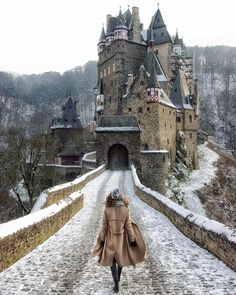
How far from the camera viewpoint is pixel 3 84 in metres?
146

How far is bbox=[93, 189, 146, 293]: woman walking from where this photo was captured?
6.53 metres

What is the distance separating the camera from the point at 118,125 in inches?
1588

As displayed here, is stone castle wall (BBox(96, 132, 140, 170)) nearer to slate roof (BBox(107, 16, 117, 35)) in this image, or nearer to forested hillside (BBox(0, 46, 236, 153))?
slate roof (BBox(107, 16, 117, 35))

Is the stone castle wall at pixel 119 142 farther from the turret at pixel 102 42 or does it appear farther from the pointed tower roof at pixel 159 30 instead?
the turret at pixel 102 42

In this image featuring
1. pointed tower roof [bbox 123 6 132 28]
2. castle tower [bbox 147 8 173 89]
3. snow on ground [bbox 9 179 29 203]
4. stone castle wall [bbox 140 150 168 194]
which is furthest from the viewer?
pointed tower roof [bbox 123 6 132 28]

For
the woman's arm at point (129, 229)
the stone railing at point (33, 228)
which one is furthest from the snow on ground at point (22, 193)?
the woman's arm at point (129, 229)

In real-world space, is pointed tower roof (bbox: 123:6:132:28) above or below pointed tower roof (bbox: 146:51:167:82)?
above

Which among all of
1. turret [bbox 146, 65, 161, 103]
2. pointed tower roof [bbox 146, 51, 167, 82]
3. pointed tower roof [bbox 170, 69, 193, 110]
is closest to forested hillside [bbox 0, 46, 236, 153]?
pointed tower roof [bbox 170, 69, 193, 110]

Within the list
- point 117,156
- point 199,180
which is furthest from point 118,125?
point 199,180

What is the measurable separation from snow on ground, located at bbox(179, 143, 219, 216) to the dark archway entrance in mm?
8082

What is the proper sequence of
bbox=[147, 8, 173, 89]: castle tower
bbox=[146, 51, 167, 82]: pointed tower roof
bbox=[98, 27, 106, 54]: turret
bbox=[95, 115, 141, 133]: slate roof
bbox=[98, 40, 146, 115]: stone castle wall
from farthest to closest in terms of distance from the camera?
bbox=[98, 27, 106, 54]: turret < bbox=[147, 8, 173, 89]: castle tower < bbox=[98, 40, 146, 115]: stone castle wall < bbox=[146, 51, 167, 82]: pointed tower roof < bbox=[95, 115, 141, 133]: slate roof

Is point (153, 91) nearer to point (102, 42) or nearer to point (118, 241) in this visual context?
point (102, 42)

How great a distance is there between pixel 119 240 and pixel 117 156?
34.6 m

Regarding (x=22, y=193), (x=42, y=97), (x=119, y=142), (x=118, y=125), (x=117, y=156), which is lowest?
(x=22, y=193)
